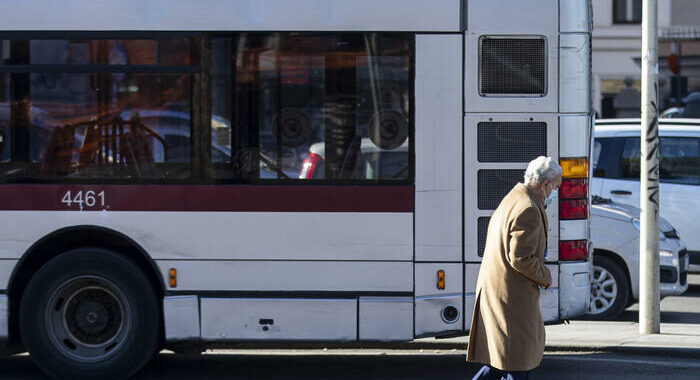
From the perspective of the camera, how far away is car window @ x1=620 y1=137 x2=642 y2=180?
13273 mm

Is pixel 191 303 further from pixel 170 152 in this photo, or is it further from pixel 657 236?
pixel 657 236

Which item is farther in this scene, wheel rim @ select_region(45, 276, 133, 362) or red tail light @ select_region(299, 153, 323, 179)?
wheel rim @ select_region(45, 276, 133, 362)

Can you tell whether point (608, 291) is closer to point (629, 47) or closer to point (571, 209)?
point (571, 209)

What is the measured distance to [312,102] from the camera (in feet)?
27.1

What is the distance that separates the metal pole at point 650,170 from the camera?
10.2 meters

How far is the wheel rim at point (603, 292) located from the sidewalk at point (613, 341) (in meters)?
0.53

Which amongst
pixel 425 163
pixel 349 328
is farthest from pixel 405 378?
pixel 425 163

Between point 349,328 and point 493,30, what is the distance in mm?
2288

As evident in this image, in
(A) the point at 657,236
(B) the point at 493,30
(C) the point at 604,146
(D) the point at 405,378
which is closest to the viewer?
(B) the point at 493,30

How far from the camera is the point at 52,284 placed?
8.32m

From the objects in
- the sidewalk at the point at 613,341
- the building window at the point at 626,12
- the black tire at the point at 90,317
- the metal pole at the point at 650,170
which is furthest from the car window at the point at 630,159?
the building window at the point at 626,12

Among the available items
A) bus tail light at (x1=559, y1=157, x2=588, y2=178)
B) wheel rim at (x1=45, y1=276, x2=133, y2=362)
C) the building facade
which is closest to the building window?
the building facade

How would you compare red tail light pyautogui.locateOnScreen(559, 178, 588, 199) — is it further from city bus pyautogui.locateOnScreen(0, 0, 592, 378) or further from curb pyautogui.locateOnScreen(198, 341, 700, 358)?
curb pyautogui.locateOnScreen(198, 341, 700, 358)

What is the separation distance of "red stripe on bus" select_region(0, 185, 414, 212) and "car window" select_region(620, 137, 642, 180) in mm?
5711
